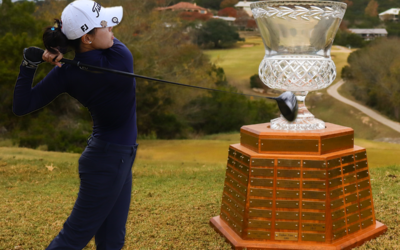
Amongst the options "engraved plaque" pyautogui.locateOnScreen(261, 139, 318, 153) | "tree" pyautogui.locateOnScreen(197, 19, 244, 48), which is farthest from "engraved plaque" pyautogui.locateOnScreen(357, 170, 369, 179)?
"tree" pyautogui.locateOnScreen(197, 19, 244, 48)

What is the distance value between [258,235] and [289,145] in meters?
0.75

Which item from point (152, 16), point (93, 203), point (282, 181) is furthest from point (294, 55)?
point (152, 16)

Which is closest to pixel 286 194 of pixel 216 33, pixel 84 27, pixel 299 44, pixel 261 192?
pixel 261 192

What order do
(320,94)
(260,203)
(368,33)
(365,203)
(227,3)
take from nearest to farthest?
(260,203) → (365,203) → (320,94) → (368,33) → (227,3)

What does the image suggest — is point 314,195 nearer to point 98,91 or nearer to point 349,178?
point 349,178

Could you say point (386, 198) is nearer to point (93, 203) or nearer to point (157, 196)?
point (157, 196)

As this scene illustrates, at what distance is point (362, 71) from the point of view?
2578 cm

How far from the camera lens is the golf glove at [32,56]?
1.95 metres

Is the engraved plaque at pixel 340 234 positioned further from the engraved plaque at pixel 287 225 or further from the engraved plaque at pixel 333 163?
Answer: the engraved plaque at pixel 333 163

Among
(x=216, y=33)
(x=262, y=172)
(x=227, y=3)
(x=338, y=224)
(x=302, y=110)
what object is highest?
(x=302, y=110)

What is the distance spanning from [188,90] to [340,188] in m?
19.4

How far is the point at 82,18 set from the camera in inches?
77.6

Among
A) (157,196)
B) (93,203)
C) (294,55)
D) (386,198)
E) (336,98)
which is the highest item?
(294,55)

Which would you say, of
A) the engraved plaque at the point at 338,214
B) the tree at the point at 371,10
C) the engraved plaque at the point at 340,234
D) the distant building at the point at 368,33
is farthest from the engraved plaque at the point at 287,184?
the tree at the point at 371,10
